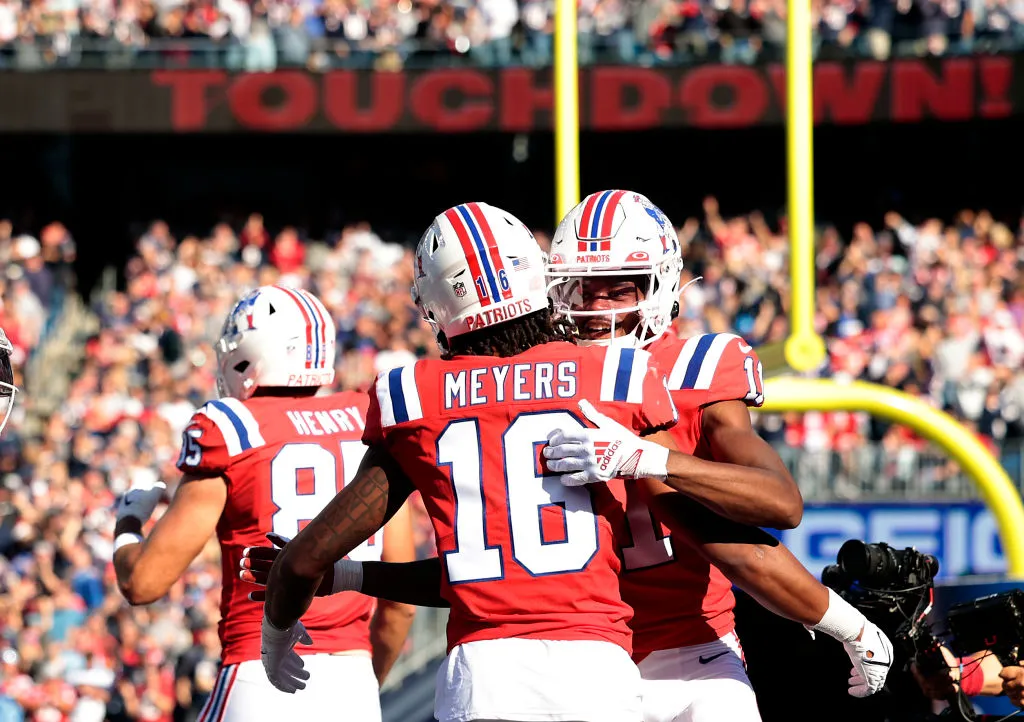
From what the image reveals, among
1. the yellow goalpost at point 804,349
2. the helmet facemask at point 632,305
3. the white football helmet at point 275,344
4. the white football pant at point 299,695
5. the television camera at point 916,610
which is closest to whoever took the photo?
the helmet facemask at point 632,305

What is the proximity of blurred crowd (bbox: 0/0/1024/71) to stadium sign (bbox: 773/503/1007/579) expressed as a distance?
9615 mm

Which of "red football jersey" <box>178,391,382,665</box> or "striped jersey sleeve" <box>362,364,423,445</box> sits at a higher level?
"striped jersey sleeve" <box>362,364,423,445</box>

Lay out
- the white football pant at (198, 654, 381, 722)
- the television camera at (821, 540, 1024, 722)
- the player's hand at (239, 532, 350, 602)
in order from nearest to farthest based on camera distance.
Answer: the player's hand at (239, 532, 350, 602), the television camera at (821, 540, 1024, 722), the white football pant at (198, 654, 381, 722)

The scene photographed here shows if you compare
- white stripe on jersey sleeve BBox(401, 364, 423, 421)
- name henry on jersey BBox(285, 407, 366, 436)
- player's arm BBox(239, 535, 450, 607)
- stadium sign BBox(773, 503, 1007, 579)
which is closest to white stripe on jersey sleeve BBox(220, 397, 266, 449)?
name henry on jersey BBox(285, 407, 366, 436)

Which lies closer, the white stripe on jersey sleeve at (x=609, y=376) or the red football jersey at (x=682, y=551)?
the white stripe on jersey sleeve at (x=609, y=376)

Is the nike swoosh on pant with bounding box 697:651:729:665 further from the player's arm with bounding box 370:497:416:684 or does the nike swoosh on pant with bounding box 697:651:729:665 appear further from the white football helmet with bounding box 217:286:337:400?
the white football helmet with bounding box 217:286:337:400

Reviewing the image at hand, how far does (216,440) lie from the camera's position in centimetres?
399

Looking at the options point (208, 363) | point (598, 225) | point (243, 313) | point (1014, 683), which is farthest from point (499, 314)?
point (208, 363)

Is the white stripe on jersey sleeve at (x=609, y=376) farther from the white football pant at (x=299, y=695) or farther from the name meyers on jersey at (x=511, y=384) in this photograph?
the white football pant at (x=299, y=695)

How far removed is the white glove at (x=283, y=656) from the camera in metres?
3.18

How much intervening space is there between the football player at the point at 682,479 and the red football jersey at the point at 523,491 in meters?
0.07

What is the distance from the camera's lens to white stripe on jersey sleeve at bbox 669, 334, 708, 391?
10.4 feet

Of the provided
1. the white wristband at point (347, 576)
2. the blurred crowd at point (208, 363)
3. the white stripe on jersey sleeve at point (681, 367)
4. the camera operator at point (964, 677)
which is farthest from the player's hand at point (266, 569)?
the blurred crowd at point (208, 363)

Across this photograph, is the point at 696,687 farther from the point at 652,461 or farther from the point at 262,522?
the point at 262,522
